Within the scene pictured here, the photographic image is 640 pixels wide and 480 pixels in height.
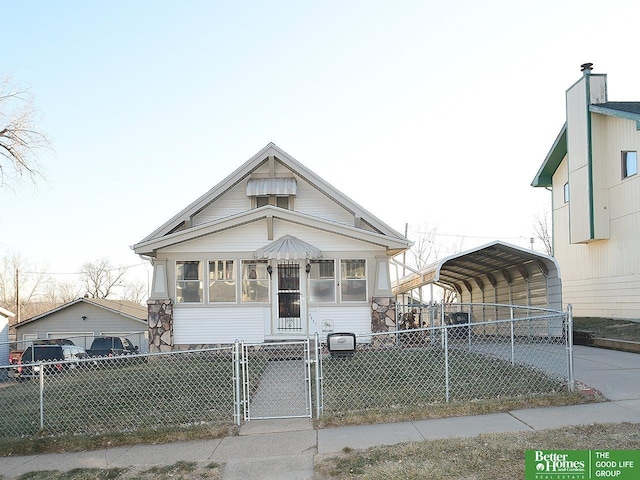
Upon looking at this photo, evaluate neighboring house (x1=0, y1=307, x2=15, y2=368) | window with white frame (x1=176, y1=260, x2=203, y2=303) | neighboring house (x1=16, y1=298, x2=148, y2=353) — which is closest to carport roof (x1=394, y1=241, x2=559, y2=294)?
window with white frame (x1=176, y1=260, x2=203, y2=303)

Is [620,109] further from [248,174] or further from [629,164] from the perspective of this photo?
[248,174]

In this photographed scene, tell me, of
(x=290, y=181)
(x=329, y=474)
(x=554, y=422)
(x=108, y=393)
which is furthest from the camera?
(x=290, y=181)

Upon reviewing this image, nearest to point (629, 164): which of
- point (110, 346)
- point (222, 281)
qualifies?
point (222, 281)

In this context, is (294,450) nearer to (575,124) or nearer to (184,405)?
(184,405)

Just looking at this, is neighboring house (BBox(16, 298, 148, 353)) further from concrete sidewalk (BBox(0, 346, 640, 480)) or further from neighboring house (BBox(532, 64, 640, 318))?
concrete sidewalk (BBox(0, 346, 640, 480))

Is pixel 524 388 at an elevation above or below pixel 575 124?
below

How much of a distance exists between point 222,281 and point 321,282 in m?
2.57

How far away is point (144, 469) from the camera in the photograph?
6453 millimetres

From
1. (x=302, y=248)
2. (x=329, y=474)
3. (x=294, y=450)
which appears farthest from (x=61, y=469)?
(x=302, y=248)

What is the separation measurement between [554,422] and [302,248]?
8.19m

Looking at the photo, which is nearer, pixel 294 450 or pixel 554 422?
pixel 294 450

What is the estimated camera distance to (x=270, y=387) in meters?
10.4

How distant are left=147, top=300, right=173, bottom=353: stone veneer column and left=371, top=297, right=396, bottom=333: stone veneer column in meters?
5.21

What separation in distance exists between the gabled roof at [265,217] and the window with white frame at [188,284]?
27.5 inches
